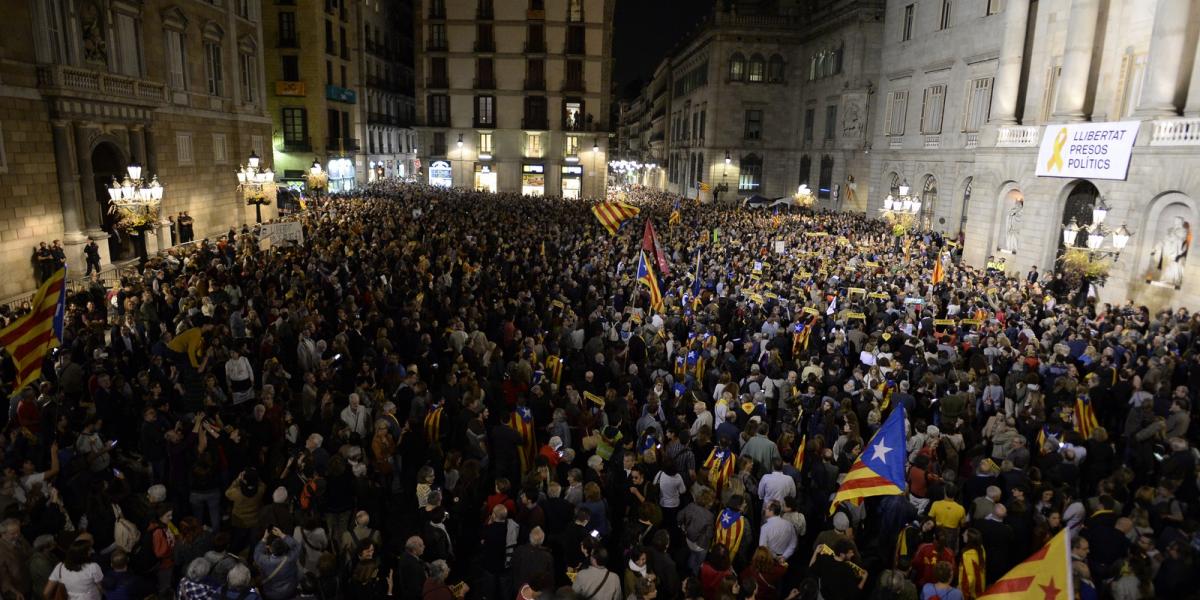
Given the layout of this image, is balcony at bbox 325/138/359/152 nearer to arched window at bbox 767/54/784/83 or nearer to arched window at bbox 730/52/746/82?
arched window at bbox 730/52/746/82

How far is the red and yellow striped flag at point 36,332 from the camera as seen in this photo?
848 centimetres

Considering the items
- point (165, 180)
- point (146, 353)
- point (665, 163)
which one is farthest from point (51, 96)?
point (665, 163)

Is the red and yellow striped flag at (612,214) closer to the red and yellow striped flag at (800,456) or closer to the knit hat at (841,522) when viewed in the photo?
the red and yellow striped flag at (800,456)

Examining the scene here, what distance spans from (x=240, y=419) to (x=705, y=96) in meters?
51.9

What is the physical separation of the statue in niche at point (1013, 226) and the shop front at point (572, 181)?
36.1 meters

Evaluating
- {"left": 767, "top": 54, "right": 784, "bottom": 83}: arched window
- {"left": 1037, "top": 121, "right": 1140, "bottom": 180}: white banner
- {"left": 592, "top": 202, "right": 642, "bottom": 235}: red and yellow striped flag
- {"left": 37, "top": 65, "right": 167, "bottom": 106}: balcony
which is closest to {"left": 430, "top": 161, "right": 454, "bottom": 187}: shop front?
{"left": 767, "top": 54, "right": 784, "bottom": 83}: arched window

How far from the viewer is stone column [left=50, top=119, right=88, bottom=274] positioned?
19867 mm

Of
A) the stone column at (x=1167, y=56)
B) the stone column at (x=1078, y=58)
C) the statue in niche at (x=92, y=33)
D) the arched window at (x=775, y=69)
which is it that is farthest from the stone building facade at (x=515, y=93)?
the stone column at (x=1167, y=56)

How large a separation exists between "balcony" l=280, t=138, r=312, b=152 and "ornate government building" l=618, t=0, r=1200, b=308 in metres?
29.0

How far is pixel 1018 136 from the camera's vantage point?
952 inches

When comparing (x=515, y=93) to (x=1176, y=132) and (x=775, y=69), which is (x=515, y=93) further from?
(x=1176, y=132)

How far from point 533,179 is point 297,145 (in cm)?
1782

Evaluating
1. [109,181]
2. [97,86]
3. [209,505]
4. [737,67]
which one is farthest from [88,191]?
[737,67]

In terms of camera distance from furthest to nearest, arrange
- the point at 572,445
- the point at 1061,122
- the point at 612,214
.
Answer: the point at 1061,122
the point at 612,214
the point at 572,445
